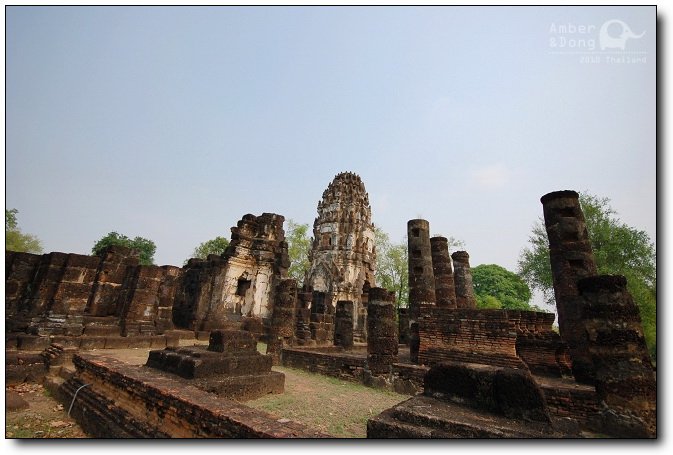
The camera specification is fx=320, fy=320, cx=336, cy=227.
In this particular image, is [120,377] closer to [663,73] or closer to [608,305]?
[608,305]

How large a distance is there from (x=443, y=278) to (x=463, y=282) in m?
2.76

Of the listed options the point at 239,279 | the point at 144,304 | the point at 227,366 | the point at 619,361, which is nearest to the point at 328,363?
the point at 227,366

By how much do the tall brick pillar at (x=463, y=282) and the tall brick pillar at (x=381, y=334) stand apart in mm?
8530

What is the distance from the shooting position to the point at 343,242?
34.8 meters

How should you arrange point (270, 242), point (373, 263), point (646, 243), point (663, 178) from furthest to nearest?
point (373, 263) < point (646, 243) < point (270, 242) < point (663, 178)

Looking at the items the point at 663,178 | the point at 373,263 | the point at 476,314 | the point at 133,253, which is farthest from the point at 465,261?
the point at 373,263

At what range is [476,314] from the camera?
7.79 metres

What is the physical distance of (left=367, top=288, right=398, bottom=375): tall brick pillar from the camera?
817 centimetres

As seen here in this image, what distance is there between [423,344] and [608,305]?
3.97 meters

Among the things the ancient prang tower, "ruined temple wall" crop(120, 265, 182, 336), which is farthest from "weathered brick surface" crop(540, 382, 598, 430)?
the ancient prang tower

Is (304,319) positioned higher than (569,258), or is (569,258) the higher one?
(569,258)

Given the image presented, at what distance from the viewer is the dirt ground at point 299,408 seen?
14.1 feet

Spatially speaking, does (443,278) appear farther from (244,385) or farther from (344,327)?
(244,385)

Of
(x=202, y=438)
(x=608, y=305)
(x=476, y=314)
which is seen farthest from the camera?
(x=476, y=314)
